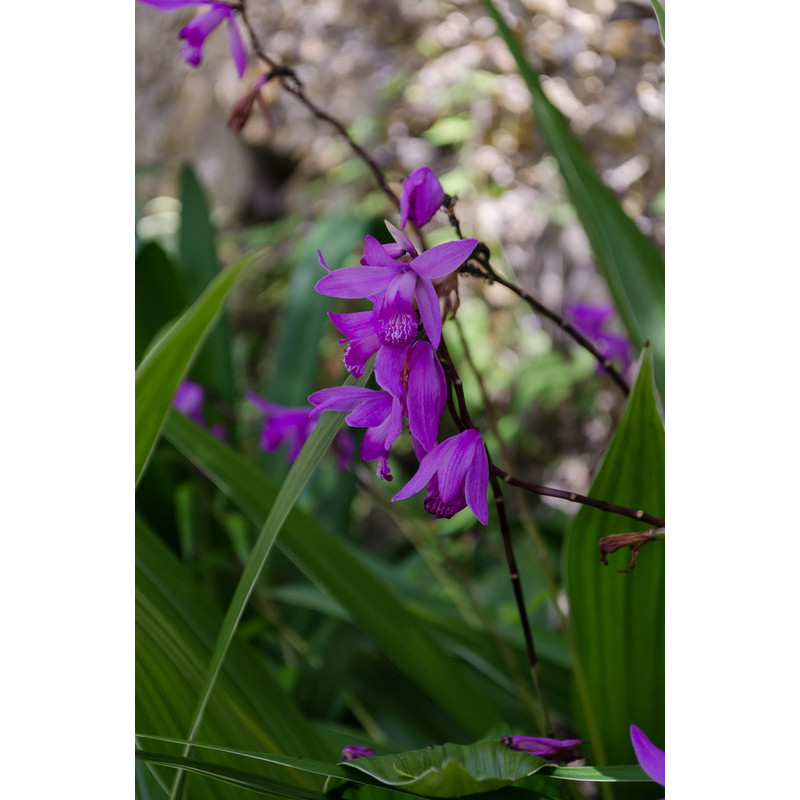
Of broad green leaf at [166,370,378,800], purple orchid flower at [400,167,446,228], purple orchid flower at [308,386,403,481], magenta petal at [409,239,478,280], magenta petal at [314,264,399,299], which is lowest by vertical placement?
broad green leaf at [166,370,378,800]

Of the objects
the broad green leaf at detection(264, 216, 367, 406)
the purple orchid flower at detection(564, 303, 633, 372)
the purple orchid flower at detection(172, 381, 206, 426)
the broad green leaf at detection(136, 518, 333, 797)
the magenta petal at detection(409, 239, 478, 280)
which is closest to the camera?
the magenta petal at detection(409, 239, 478, 280)

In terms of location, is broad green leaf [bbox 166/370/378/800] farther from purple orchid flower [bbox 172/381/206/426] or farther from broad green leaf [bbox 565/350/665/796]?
purple orchid flower [bbox 172/381/206/426]

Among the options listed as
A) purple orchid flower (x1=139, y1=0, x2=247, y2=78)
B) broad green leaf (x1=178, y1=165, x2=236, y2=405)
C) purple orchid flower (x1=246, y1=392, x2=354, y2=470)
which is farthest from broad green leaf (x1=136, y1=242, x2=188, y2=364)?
purple orchid flower (x1=139, y1=0, x2=247, y2=78)

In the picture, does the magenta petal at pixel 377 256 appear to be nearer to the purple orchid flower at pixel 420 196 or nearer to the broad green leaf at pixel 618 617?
the purple orchid flower at pixel 420 196

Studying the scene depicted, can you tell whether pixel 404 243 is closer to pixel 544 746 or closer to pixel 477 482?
pixel 477 482

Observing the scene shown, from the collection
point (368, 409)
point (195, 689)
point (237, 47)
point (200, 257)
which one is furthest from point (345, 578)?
point (200, 257)
